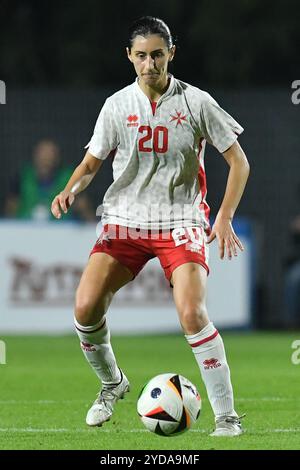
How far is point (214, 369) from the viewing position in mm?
6910

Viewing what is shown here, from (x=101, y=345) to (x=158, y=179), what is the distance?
3.41ft

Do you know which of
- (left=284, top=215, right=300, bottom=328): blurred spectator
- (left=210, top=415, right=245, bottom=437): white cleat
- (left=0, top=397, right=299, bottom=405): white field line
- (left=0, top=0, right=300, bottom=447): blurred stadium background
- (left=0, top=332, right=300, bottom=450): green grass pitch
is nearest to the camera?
(left=0, top=332, right=300, bottom=450): green grass pitch

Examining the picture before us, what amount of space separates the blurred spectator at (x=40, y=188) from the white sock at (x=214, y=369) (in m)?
8.30

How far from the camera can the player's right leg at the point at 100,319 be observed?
732cm

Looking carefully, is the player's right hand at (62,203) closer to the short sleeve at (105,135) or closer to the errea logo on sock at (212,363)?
the short sleeve at (105,135)

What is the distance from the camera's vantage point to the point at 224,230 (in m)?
6.95

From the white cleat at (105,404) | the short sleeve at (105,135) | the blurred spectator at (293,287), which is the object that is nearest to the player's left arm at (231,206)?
the short sleeve at (105,135)

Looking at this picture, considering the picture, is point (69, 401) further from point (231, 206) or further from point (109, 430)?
point (231, 206)

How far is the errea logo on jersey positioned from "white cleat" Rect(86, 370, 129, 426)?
1544 mm

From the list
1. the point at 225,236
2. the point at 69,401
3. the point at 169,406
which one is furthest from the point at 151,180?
the point at 69,401

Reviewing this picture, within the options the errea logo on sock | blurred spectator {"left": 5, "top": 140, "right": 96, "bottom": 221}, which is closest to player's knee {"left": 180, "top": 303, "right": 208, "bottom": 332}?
the errea logo on sock

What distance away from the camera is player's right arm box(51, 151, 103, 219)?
7.32m

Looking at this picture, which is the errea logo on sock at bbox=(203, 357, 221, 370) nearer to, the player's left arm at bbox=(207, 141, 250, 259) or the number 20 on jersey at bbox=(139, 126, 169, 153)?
the player's left arm at bbox=(207, 141, 250, 259)

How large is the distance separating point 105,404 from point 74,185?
1299 mm
